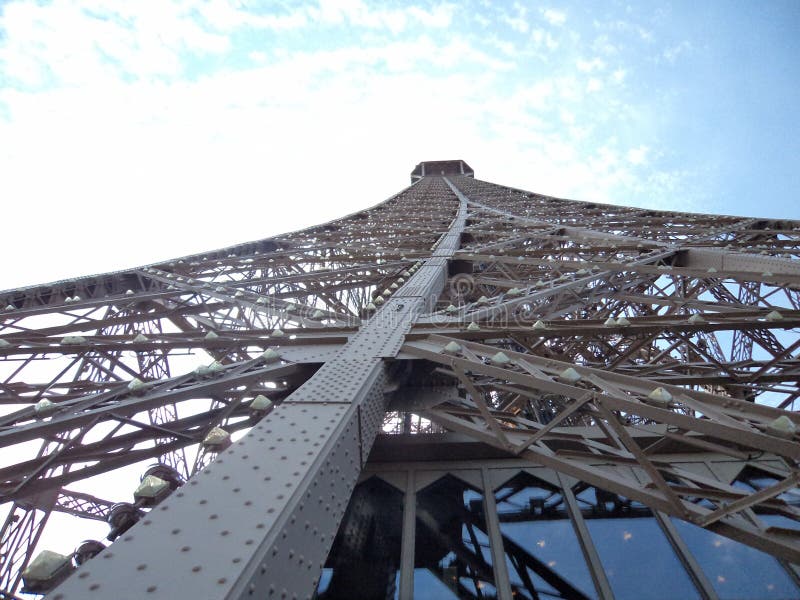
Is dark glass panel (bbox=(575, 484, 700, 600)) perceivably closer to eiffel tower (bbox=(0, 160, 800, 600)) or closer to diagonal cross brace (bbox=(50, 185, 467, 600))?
eiffel tower (bbox=(0, 160, 800, 600))

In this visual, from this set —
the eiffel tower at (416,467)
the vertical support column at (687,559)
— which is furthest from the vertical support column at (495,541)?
the vertical support column at (687,559)

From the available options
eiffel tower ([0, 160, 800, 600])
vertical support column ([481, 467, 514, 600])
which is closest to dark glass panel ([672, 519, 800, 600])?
eiffel tower ([0, 160, 800, 600])

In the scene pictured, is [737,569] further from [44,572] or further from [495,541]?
[44,572]

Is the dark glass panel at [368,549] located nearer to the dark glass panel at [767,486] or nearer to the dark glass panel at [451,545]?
the dark glass panel at [451,545]

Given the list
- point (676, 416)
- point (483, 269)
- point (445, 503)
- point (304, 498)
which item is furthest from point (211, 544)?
point (483, 269)

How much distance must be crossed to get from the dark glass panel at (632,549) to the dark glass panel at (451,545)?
0.98 meters

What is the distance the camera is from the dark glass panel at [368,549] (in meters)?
4.00

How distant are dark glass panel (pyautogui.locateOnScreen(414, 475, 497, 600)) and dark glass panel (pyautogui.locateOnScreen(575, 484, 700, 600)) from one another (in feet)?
3.21

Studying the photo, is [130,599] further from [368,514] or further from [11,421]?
[368,514]

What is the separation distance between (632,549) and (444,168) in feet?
170

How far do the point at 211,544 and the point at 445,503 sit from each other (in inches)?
120

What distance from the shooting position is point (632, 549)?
13.9ft

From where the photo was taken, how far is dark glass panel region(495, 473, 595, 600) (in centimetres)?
392

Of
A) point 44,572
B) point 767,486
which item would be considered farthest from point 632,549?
point 44,572
